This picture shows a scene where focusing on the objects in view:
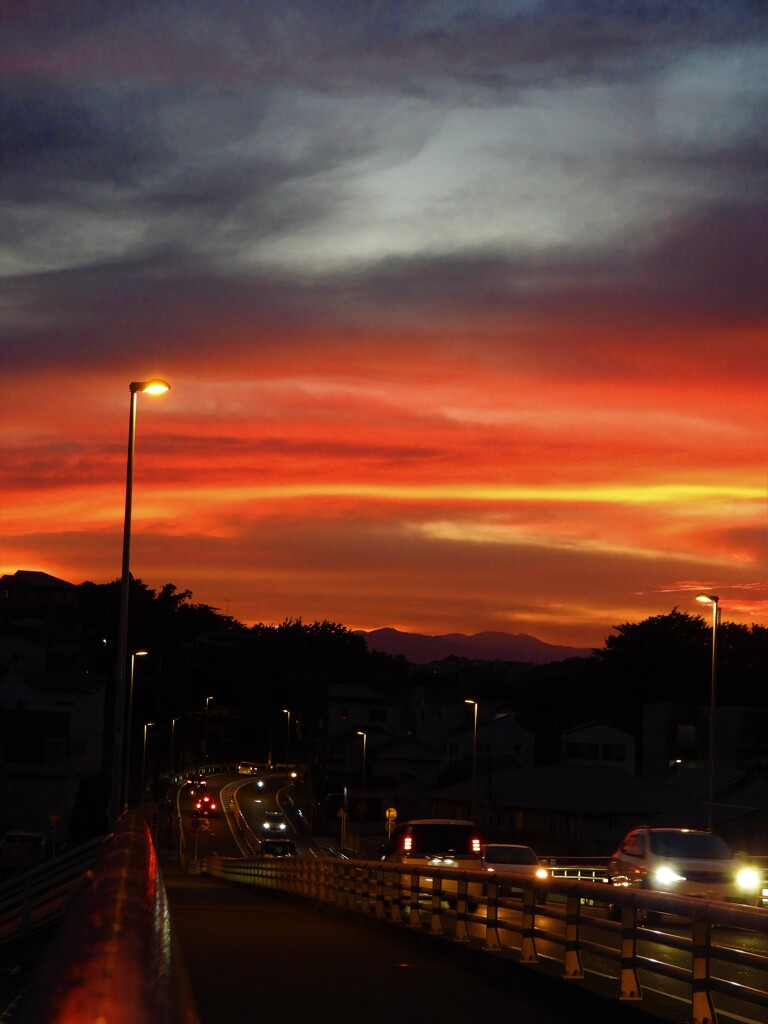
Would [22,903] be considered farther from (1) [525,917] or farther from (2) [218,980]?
(1) [525,917]

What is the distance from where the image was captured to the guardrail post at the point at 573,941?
13398 millimetres

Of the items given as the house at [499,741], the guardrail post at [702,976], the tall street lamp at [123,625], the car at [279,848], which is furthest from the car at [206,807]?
the guardrail post at [702,976]

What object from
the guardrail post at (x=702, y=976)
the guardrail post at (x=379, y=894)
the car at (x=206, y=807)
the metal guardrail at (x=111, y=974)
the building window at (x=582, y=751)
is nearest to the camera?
the metal guardrail at (x=111, y=974)

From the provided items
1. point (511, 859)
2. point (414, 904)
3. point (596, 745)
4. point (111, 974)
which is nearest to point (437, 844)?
point (511, 859)

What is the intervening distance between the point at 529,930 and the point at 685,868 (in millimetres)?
11328

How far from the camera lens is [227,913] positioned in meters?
24.6

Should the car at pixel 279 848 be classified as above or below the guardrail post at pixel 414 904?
below

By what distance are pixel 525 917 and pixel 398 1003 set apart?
226 centimetres

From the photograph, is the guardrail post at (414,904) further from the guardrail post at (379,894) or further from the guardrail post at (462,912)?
the guardrail post at (462,912)

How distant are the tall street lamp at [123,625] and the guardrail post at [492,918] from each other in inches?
507

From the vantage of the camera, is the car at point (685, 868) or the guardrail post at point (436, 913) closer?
the guardrail post at point (436, 913)

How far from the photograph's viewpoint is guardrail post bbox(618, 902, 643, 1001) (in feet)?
39.3

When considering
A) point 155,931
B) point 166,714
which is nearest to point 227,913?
point 155,931

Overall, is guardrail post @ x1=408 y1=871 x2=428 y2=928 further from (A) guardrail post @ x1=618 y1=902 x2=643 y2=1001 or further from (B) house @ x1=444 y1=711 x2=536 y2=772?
(B) house @ x1=444 y1=711 x2=536 y2=772
